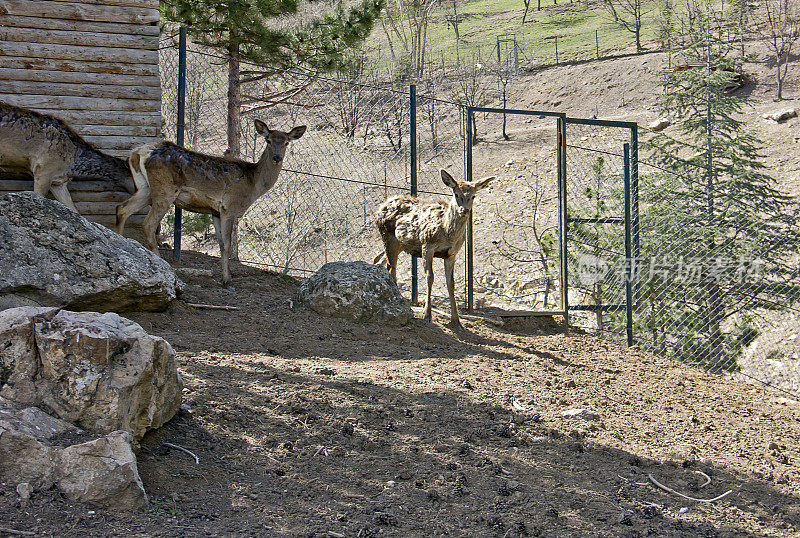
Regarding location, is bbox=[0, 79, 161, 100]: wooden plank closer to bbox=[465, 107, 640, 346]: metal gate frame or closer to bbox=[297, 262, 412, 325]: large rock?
bbox=[297, 262, 412, 325]: large rock

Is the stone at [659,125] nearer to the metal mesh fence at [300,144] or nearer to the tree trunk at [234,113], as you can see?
the metal mesh fence at [300,144]

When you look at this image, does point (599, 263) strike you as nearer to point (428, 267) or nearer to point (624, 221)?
point (624, 221)

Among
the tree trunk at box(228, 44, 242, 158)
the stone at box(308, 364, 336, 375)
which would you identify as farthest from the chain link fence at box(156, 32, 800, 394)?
the stone at box(308, 364, 336, 375)

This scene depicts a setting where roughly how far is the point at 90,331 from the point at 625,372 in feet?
17.6

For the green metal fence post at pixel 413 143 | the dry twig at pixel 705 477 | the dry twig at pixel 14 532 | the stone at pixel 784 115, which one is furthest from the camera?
the stone at pixel 784 115

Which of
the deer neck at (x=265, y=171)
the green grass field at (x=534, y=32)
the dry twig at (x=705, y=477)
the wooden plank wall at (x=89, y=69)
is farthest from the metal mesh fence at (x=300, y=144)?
the green grass field at (x=534, y=32)

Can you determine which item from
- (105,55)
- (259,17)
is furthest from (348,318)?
(259,17)

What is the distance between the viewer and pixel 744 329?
11398mm

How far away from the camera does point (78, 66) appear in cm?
808

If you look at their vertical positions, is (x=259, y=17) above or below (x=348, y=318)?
above

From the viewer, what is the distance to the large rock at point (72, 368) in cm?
339

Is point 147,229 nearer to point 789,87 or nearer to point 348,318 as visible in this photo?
point 348,318

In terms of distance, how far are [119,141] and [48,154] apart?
0.99m

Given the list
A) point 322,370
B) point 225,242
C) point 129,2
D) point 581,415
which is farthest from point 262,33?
point 581,415
